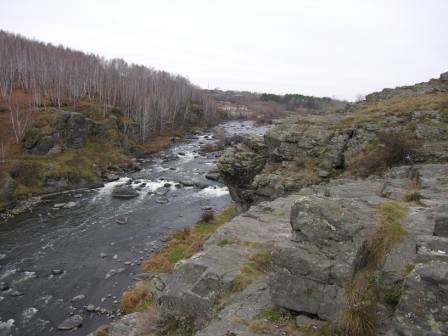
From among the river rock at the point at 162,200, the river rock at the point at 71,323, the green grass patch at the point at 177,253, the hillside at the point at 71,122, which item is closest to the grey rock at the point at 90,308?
the river rock at the point at 71,323

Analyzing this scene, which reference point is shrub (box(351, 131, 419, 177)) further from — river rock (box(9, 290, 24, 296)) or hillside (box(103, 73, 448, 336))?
river rock (box(9, 290, 24, 296))

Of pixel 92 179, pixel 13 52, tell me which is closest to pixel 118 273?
pixel 92 179

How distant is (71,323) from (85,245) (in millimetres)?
12065

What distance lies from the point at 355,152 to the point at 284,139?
20.4ft

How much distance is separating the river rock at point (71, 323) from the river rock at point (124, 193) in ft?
82.9

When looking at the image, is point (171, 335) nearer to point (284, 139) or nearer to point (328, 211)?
point (328, 211)

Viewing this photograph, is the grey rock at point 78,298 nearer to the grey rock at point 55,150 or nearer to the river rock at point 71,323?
the river rock at point 71,323

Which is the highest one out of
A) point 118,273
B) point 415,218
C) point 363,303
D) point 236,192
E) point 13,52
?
point 13,52

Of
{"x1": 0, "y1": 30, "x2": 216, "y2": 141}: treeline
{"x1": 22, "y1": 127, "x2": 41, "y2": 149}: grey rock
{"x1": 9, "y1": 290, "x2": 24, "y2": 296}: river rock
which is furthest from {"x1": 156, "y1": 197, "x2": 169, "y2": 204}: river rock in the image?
{"x1": 0, "y1": 30, "x2": 216, "y2": 141}: treeline

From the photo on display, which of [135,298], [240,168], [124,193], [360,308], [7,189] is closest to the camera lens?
[360,308]

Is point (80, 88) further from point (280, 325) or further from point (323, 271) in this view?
point (323, 271)

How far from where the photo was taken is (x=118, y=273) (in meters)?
28.0

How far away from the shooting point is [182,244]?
31.5 meters

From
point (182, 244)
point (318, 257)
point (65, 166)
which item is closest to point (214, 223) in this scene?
point (182, 244)
